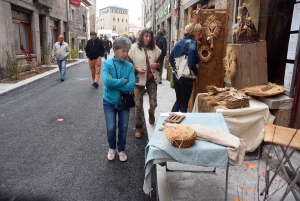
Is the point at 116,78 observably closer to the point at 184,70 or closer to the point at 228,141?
the point at 184,70

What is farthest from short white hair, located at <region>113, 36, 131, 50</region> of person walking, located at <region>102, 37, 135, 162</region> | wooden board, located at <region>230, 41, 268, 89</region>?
wooden board, located at <region>230, 41, 268, 89</region>

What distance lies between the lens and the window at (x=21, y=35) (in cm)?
1267

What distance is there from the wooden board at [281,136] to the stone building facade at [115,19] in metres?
94.4

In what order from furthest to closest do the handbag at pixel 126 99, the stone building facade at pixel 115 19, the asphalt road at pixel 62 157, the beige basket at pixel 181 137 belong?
the stone building facade at pixel 115 19 < the handbag at pixel 126 99 < the asphalt road at pixel 62 157 < the beige basket at pixel 181 137

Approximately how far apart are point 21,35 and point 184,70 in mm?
12004

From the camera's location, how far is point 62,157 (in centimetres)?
376

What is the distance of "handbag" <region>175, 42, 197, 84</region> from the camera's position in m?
4.13

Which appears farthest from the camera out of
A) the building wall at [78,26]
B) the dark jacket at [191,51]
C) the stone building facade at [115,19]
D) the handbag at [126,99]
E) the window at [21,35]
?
the stone building facade at [115,19]

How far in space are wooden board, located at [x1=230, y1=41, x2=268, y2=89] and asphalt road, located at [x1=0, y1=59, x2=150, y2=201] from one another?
1.96m

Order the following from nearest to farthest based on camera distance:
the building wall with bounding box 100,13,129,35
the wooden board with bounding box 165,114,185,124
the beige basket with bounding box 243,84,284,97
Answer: the wooden board with bounding box 165,114,185,124 < the beige basket with bounding box 243,84,284,97 < the building wall with bounding box 100,13,129,35

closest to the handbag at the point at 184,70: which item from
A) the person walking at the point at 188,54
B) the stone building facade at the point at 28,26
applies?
the person walking at the point at 188,54

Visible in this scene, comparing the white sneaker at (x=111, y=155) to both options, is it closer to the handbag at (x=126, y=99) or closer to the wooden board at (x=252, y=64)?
the handbag at (x=126, y=99)

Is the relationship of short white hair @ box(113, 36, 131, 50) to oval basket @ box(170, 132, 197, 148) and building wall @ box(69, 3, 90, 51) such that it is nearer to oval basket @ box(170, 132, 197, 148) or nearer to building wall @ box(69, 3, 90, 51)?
oval basket @ box(170, 132, 197, 148)

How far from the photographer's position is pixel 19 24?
42.9 feet
